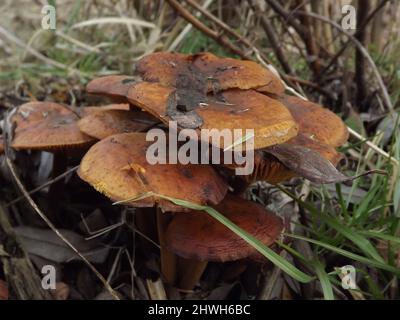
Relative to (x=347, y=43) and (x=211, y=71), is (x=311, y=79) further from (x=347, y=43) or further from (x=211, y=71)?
(x=211, y=71)

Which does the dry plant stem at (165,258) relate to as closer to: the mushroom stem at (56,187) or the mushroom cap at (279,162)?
the mushroom cap at (279,162)

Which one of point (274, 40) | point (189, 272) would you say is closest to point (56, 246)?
point (189, 272)

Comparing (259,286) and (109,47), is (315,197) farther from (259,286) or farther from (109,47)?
(109,47)

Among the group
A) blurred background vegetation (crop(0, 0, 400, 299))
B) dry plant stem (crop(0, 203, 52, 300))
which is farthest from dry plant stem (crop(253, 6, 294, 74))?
dry plant stem (crop(0, 203, 52, 300))

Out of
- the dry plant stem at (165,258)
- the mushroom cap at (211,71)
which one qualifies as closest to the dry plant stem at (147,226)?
the dry plant stem at (165,258)

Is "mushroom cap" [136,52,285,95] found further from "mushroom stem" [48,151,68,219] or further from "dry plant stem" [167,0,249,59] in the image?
"dry plant stem" [167,0,249,59]

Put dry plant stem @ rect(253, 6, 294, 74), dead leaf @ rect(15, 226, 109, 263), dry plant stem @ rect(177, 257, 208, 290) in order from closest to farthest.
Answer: dry plant stem @ rect(177, 257, 208, 290), dead leaf @ rect(15, 226, 109, 263), dry plant stem @ rect(253, 6, 294, 74)

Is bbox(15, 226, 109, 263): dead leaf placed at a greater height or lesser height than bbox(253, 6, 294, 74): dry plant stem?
lesser
